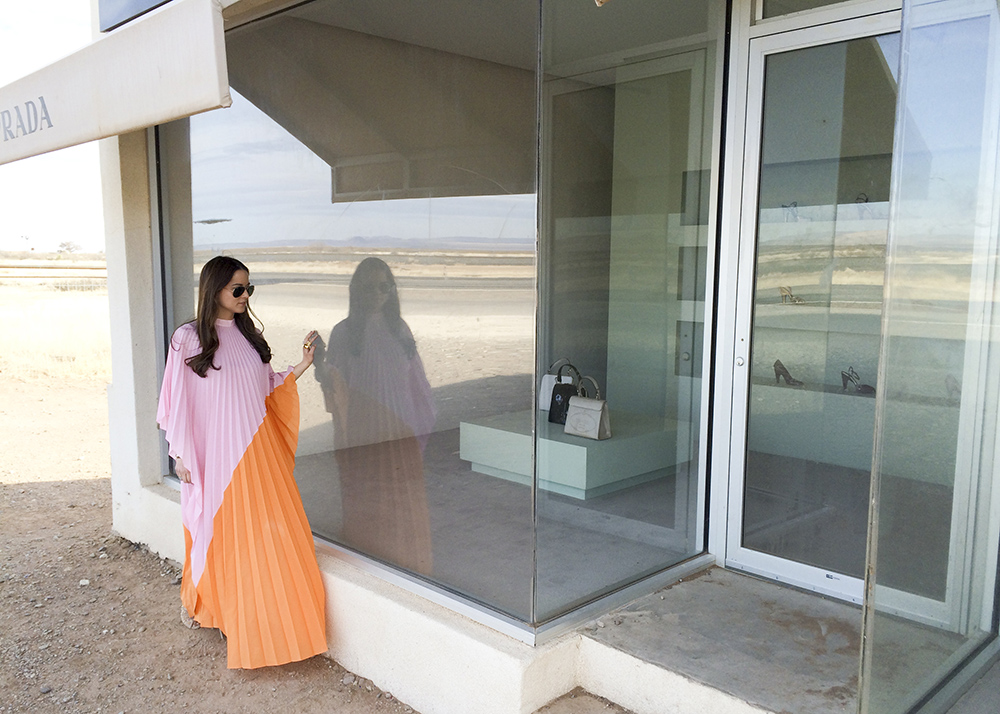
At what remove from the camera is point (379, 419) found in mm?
3076

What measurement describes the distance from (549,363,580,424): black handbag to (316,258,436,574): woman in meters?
0.51

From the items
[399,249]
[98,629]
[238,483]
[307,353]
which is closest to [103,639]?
[98,629]

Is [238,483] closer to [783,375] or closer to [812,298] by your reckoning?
[783,375]

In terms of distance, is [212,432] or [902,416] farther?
[212,432]

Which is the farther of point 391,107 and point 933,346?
point 391,107

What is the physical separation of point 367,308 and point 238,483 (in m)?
0.82

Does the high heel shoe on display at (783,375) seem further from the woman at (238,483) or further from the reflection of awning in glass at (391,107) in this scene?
the woman at (238,483)

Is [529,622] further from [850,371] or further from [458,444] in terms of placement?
[850,371]

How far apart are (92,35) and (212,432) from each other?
8.62 ft

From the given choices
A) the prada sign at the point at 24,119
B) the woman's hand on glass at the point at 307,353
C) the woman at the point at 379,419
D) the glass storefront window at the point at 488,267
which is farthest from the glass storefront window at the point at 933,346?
the prada sign at the point at 24,119

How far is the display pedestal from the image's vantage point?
8.25 feet

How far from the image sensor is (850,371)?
9.30 feet

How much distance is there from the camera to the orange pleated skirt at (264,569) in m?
2.93

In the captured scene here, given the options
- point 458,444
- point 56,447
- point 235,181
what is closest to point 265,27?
point 235,181
